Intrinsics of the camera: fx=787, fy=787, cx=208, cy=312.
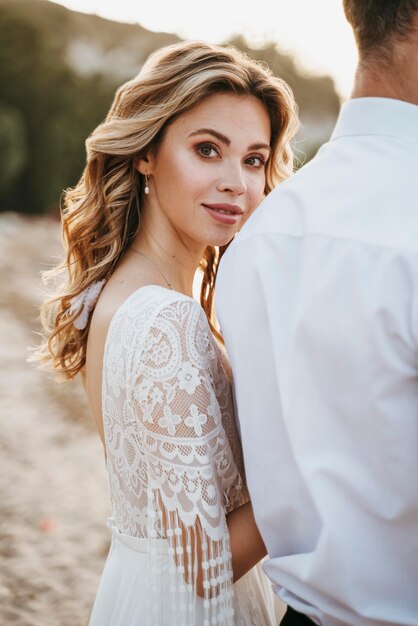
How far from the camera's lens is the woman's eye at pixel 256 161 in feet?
7.98

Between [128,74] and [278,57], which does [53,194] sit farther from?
[278,57]

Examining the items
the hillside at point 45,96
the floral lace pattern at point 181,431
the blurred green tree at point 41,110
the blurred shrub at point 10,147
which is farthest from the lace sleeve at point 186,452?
the blurred green tree at point 41,110

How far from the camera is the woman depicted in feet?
5.74

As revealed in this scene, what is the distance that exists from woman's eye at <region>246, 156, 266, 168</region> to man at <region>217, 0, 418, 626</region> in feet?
3.13

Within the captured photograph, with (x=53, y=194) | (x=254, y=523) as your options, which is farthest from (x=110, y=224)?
(x=53, y=194)

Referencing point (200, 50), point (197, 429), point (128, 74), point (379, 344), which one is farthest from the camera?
point (128, 74)

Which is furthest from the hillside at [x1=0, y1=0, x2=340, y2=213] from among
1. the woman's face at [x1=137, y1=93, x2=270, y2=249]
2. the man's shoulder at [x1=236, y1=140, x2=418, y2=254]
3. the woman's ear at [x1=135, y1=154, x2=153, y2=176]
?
the man's shoulder at [x1=236, y1=140, x2=418, y2=254]

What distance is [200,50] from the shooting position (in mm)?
2352

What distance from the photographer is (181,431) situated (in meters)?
1.73

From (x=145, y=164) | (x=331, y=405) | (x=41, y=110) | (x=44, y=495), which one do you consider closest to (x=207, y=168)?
(x=145, y=164)

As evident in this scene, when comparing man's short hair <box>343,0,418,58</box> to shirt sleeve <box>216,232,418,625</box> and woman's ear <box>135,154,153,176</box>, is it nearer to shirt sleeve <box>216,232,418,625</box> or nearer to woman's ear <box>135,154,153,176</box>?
shirt sleeve <box>216,232,418,625</box>

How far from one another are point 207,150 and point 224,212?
19 centimetres

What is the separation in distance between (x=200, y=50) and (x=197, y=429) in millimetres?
1213

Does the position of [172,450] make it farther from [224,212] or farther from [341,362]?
[224,212]
